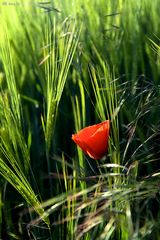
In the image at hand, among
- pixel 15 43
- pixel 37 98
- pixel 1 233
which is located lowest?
pixel 1 233

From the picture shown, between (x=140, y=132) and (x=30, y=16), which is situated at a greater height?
(x=30, y=16)

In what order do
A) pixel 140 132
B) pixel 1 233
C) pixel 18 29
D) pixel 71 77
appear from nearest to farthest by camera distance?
pixel 140 132 → pixel 1 233 → pixel 71 77 → pixel 18 29

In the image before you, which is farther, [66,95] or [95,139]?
[66,95]

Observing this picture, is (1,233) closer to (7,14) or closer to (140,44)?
(140,44)

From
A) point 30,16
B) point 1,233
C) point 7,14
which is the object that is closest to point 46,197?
point 1,233

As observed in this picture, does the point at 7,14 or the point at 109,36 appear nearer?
the point at 109,36

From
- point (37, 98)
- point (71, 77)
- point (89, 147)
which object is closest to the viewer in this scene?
Answer: point (89, 147)

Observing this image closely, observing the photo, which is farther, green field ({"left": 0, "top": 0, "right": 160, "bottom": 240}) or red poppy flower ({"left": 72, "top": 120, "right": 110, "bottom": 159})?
green field ({"left": 0, "top": 0, "right": 160, "bottom": 240})

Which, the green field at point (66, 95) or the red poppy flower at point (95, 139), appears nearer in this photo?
the red poppy flower at point (95, 139)
